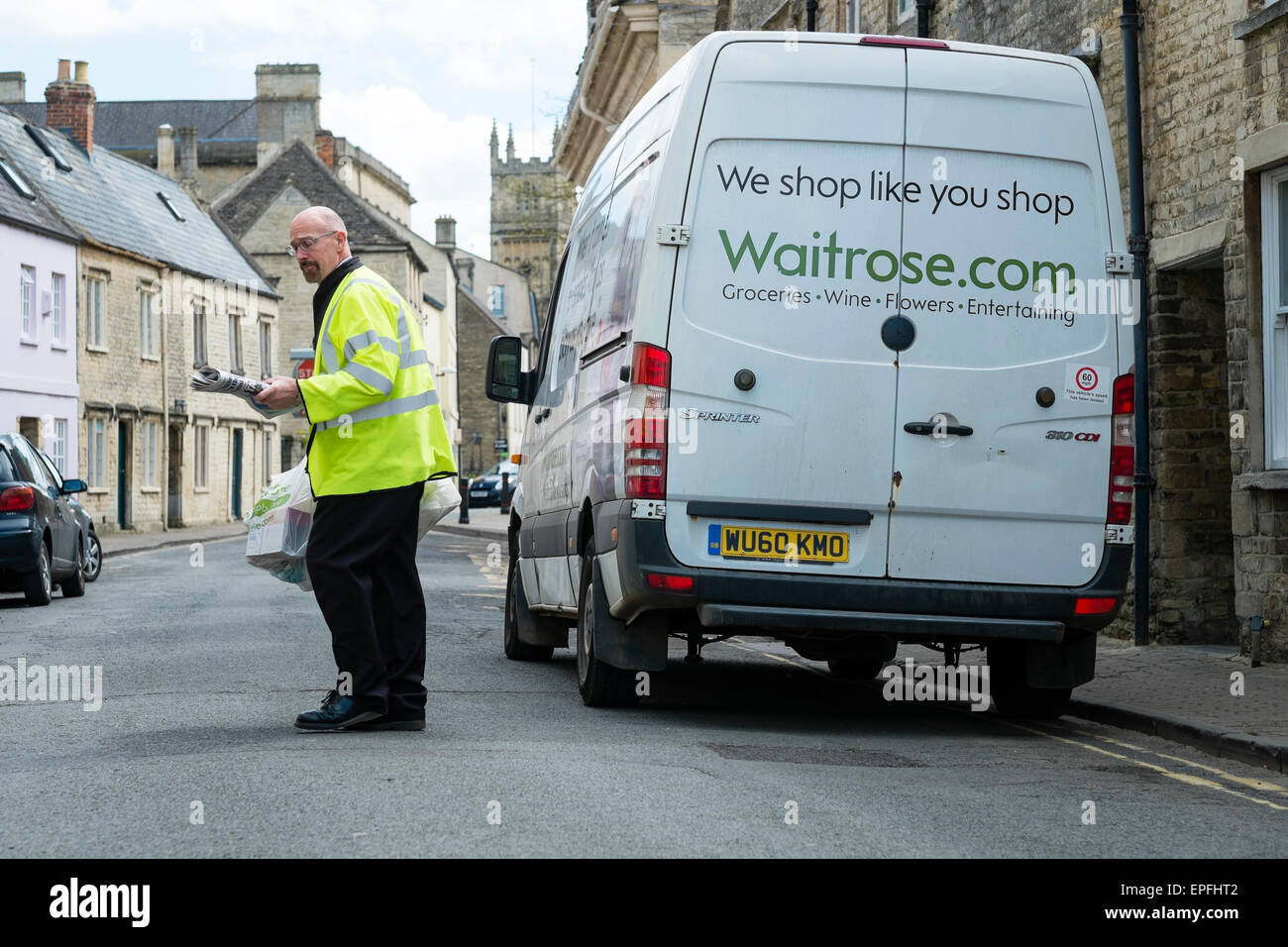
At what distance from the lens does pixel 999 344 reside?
27.0ft

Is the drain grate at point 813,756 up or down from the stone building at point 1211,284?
down

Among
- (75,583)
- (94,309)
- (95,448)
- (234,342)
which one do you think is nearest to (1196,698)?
(75,583)

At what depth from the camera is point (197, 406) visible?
48.3 m

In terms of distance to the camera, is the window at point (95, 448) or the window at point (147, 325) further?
the window at point (147, 325)

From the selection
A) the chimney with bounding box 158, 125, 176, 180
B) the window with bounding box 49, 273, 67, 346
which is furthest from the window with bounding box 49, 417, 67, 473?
the chimney with bounding box 158, 125, 176, 180

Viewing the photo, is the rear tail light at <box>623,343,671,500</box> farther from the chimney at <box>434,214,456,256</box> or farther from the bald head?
the chimney at <box>434,214,456,256</box>

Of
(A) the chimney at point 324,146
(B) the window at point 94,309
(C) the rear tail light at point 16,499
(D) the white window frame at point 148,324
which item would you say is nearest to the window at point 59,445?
(B) the window at point 94,309

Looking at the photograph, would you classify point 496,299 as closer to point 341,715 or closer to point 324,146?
point 324,146

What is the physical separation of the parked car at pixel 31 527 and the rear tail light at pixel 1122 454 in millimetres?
11957

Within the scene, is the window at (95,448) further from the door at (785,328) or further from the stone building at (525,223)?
the stone building at (525,223)

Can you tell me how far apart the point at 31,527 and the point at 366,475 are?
1092cm

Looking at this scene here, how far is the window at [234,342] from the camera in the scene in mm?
52312

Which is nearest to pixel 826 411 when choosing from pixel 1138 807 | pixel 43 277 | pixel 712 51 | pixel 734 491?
pixel 734 491
